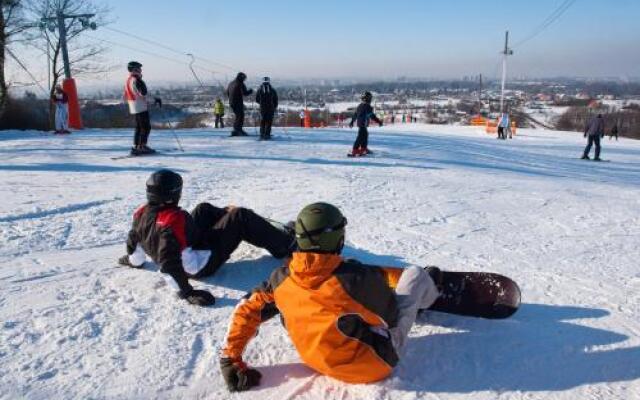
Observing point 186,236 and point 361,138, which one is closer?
point 186,236

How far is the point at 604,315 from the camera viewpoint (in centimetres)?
344

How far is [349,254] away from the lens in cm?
471

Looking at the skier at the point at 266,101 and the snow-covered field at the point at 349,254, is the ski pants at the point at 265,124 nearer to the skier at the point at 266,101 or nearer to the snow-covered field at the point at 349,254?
the skier at the point at 266,101

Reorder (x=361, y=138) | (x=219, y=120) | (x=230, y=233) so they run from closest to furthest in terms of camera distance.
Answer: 1. (x=230, y=233)
2. (x=361, y=138)
3. (x=219, y=120)

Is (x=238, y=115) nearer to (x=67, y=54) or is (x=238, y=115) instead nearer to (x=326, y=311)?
(x=67, y=54)

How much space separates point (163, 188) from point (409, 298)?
1.89m

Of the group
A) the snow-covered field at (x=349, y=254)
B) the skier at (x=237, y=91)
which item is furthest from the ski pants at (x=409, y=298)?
the skier at (x=237, y=91)

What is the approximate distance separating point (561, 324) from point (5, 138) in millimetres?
14859

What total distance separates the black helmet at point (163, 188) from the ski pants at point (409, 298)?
1747 mm

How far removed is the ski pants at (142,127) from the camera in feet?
31.0

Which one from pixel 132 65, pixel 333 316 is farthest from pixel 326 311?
pixel 132 65

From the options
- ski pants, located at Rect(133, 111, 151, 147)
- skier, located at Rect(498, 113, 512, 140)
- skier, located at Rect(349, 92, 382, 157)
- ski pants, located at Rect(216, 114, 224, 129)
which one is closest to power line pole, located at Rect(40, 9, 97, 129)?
ski pants, located at Rect(216, 114, 224, 129)

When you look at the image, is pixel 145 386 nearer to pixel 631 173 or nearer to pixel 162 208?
pixel 162 208

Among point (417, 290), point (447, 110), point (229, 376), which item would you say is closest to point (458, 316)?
point (417, 290)
